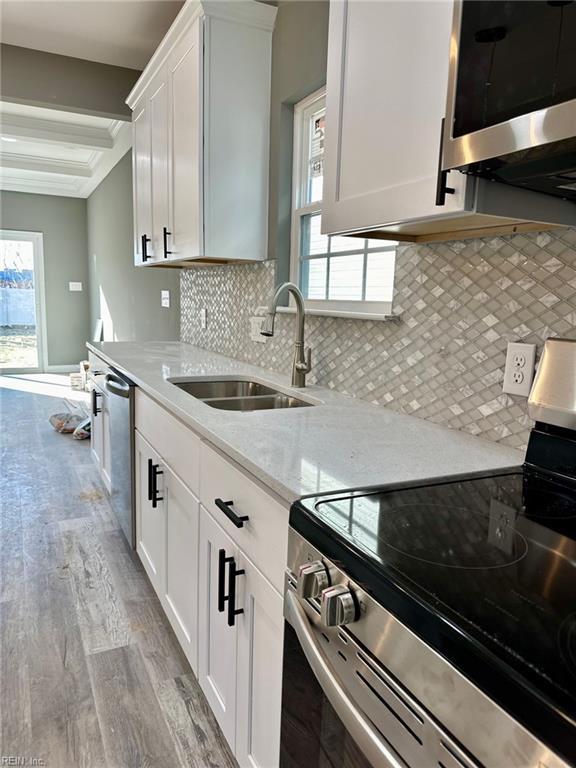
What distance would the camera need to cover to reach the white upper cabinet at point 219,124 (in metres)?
2.15

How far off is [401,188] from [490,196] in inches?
7.4

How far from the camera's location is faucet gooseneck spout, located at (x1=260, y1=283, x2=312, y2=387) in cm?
177

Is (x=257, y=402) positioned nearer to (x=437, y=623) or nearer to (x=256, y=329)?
(x=256, y=329)

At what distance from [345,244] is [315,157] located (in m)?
0.46

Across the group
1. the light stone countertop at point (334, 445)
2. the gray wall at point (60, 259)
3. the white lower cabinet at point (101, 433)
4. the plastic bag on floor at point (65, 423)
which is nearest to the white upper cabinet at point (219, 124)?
the light stone countertop at point (334, 445)

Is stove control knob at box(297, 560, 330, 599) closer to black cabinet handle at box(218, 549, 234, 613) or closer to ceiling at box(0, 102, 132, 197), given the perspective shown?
black cabinet handle at box(218, 549, 234, 613)

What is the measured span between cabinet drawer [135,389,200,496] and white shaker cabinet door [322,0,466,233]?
710 millimetres

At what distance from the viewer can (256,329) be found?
244 centimetres

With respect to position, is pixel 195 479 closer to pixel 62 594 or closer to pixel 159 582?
pixel 159 582

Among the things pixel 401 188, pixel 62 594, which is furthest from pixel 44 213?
pixel 401 188

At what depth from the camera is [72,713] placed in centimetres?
154

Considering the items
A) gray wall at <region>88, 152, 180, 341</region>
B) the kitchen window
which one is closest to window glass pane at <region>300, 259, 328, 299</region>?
the kitchen window

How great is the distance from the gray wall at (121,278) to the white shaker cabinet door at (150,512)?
77.3 inches

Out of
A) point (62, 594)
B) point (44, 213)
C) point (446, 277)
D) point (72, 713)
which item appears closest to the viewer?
point (446, 277)
